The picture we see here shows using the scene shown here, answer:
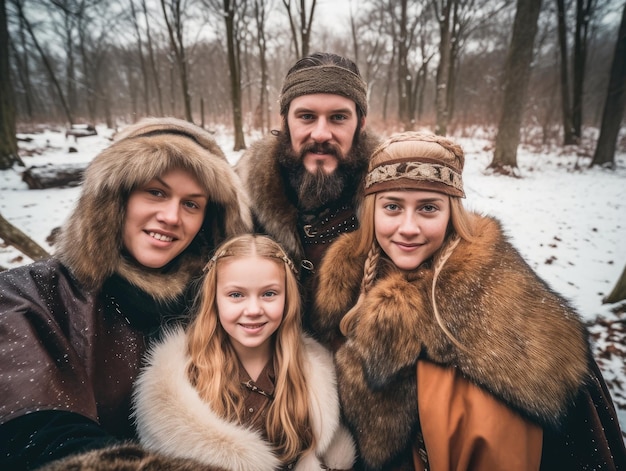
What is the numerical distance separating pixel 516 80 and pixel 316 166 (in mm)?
10495

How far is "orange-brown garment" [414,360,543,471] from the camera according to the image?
1379 mm

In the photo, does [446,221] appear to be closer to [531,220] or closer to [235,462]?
[235,462]

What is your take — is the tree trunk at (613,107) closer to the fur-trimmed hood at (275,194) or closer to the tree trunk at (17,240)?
the fur-trimmed hood at (275,194)

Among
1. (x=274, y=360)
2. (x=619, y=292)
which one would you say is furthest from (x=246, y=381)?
(x=619, y=292)

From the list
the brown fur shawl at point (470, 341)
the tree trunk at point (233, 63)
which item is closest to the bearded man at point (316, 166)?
the brown fur shawl at point (470, 341)

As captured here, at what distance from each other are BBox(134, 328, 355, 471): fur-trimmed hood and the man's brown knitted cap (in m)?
2.04

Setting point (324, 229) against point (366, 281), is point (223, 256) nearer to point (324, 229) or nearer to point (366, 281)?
point (324, 229)

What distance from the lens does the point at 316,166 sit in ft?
8.29

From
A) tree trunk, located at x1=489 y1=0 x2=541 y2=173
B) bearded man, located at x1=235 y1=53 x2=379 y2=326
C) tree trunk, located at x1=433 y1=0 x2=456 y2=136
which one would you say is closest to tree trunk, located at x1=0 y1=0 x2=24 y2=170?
bearded man, located at x1=235 y1=53 x2=379 y2=326

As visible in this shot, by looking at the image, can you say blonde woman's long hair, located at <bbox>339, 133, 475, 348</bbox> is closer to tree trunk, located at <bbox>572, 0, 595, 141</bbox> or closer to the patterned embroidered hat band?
the patterned embroidered hat band

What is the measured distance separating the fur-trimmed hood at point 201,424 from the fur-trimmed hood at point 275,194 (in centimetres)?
99

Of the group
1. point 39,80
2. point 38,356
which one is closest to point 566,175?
point 38,356

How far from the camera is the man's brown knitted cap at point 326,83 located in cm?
247

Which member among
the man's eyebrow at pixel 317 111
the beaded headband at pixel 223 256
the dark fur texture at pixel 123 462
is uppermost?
the man's eyebrow at pixel 317 111
